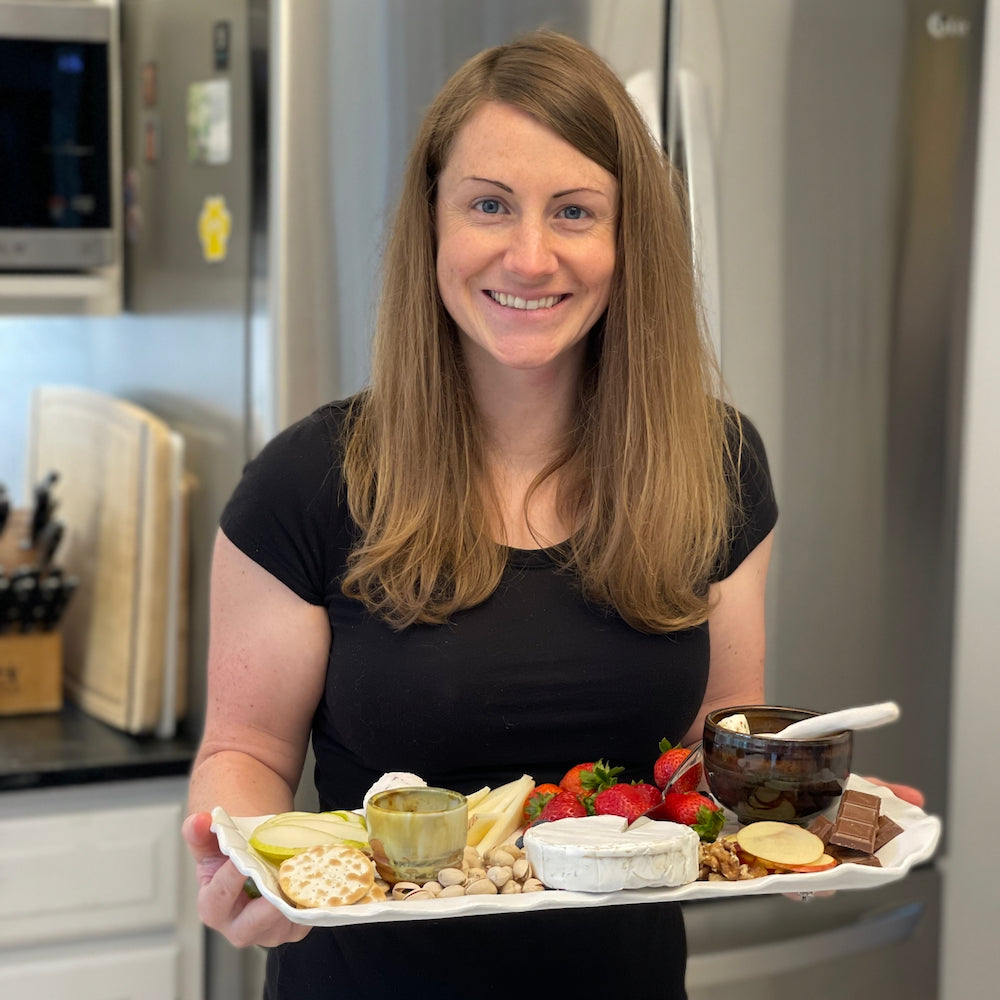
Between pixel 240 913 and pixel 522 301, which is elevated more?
pixel 522 301

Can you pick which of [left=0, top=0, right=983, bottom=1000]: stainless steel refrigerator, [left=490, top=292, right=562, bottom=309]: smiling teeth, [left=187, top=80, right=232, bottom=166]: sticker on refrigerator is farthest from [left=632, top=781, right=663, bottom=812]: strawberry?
[left=187, top=80, right=232, bottom=166]: sticker on refrigerator

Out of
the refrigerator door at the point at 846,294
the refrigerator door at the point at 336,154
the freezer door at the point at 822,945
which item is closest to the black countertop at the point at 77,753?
the refrigerator door at the point at 336,154

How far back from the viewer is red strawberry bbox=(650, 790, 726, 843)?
1183 millimetres

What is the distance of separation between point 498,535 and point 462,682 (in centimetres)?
17

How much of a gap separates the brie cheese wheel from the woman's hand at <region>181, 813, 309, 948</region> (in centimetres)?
21

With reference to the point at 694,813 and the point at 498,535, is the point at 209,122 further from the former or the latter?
the point at 694,813

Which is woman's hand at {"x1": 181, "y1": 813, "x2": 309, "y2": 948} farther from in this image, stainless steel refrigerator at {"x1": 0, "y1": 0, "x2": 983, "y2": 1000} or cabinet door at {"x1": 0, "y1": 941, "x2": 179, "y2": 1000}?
cabinet door at {"x1": 0, "y1": 941, "x2": 179, "y2": 1000}

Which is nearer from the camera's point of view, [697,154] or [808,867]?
[808,867]

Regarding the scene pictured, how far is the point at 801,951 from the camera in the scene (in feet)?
7.27

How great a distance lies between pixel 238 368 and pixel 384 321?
23.8 inches

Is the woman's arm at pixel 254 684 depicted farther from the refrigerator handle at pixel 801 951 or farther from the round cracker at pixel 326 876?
the refrigerator handle at pixel 801 951

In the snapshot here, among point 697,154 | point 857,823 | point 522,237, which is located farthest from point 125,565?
point 857,823

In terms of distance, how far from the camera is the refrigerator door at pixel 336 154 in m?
1.81

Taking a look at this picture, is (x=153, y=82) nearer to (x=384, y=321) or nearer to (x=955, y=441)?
(x=384, y=321)
